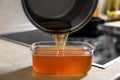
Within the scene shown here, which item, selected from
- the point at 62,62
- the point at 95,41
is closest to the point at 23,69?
the point at 62,62

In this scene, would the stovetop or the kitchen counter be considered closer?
the kitchen counter

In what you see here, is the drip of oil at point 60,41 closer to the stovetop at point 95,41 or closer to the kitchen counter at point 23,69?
the kitchen counter at point 23,69

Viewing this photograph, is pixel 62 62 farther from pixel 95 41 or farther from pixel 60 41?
pixel 95 41

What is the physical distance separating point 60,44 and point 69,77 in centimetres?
10

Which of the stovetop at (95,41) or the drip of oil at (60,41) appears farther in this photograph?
the stovetop at (95,41)

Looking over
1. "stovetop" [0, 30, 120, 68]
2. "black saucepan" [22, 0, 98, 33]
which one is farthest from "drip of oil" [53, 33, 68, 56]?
"stovetop" [0, 30, 120, 68]

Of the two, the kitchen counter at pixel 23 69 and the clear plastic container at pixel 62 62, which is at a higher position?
the clear plastic container at pixel 62 62

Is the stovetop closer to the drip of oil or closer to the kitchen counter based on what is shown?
the kitchen counter

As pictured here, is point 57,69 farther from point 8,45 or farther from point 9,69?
point 8,45

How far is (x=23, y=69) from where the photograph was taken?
2.04 feet

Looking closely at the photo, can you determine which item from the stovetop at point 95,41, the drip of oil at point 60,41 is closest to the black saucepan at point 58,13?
the drip of oil at point 60,41

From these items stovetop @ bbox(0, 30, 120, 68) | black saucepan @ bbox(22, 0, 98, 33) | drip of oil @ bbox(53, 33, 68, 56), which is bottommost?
stovetop @ bbox(0, 30, 120, 68)

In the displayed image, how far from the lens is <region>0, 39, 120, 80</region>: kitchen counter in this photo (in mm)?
571

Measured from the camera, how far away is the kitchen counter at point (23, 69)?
571 millimetres
